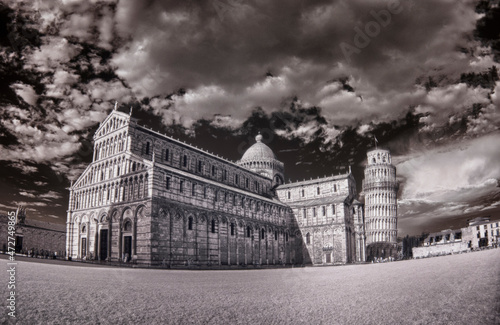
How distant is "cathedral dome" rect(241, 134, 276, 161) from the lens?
76.8 metres

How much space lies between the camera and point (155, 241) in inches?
1444

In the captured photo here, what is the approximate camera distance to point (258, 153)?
77562mm

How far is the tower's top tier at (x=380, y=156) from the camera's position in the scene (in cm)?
9694

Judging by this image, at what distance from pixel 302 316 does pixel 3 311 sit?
20.5ft

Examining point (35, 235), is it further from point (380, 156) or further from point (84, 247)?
point (380, 156)

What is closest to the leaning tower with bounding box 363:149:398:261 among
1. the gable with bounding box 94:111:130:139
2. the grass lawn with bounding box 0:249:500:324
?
the gable with bounding box 94:111:130:139

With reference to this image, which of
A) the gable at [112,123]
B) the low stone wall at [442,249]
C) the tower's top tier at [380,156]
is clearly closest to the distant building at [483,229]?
the low stone wall at [442,249]

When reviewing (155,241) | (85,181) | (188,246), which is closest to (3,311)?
(155,241)

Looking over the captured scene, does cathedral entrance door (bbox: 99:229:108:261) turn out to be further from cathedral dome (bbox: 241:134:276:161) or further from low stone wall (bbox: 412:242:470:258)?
low stone wall (bbox: 412:242:470:258)

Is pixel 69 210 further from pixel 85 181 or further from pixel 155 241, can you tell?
pixel 155 241

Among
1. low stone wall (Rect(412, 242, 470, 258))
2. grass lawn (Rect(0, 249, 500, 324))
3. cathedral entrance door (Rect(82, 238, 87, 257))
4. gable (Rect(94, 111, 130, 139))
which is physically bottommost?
low stone wall (Rect(412, 242, 470, 258))

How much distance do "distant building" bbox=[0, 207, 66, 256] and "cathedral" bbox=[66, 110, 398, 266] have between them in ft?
74.8

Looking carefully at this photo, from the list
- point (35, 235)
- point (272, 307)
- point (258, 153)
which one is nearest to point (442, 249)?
point (258, 153)

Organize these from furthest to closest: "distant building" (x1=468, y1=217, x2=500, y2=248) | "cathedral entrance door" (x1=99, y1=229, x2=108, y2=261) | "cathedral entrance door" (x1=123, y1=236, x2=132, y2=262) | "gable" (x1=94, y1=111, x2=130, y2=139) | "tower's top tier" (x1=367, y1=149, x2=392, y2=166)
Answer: "tower's top tier" (x1=367, y1=149, x2=392, y2=166), "distant building" (x1=468, y1=217, x2=500, y2=248), "gable" (x1=94, y1=111, x2=130, y2=139), "cathedral entrance door" (x1=99, y1=229, x2=108, y2=261), "cathedral entrance door" (x1=123, y1=236, x2=132, y2=262)
